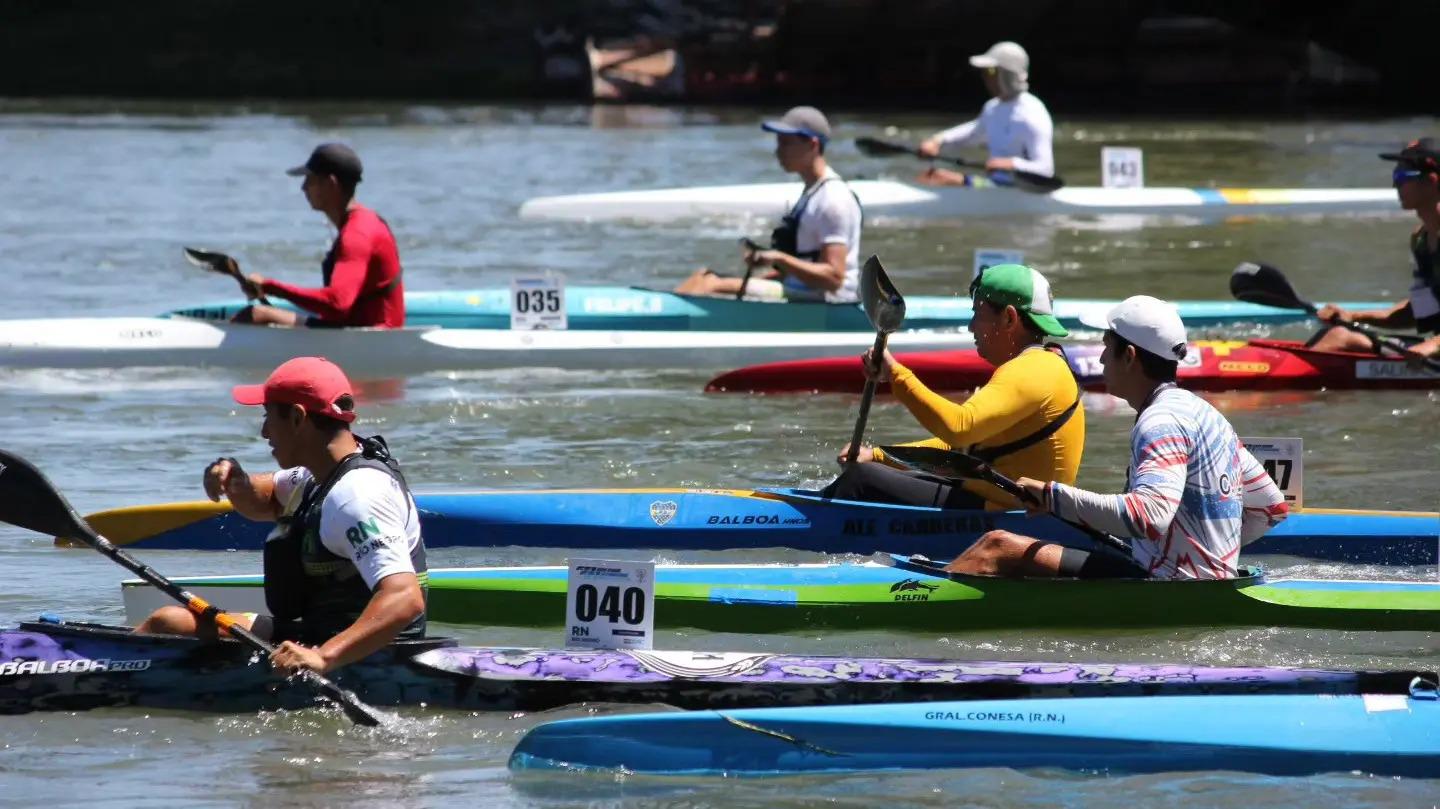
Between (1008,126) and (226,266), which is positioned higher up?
(1008,126)

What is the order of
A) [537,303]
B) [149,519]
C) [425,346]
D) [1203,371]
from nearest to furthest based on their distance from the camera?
[149,519], [1203,371], [425,346], [537,303]

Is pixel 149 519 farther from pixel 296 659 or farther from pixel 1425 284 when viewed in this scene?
pixel 1425 284

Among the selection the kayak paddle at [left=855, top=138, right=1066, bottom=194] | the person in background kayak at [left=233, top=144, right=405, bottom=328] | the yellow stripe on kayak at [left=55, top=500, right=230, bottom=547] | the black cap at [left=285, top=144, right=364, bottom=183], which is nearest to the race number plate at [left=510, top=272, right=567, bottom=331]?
the person in background kayak at [left=233, top=144, right=405, bottom=328]

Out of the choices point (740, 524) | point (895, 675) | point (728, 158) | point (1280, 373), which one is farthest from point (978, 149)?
point (895, 675)

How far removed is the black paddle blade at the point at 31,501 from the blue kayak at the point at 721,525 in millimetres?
2053

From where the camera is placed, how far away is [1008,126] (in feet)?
51.2

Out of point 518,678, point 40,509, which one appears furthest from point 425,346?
point 518,678

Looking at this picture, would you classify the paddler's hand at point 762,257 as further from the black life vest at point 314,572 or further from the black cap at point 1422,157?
the black life vest at point 314,572

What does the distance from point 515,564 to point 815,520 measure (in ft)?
3.63

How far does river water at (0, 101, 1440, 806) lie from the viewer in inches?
205

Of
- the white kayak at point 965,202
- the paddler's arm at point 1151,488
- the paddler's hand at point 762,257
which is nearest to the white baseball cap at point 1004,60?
the white kayak at point 965,202

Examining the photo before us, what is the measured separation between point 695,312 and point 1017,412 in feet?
18.1

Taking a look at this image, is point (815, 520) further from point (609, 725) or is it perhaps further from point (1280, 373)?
point (1280, 373)

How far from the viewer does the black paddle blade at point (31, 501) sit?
17.9ft
